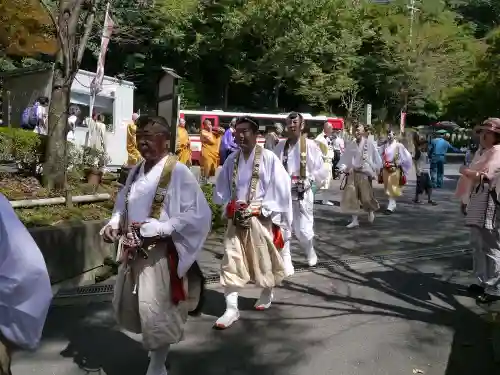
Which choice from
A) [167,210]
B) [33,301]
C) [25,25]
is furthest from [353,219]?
[25,25]

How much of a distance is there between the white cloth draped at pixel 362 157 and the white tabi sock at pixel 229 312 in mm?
5702

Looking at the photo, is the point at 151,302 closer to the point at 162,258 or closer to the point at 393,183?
the point at 162,258

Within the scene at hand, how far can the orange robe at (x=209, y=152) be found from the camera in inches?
560

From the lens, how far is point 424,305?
19.1 feet

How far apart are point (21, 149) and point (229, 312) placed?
5.11 meters

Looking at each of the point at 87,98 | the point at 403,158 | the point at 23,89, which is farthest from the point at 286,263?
the point at 87,98

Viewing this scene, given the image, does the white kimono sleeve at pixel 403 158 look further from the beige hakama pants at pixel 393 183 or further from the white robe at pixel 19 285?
the white robe at pixel 19 285

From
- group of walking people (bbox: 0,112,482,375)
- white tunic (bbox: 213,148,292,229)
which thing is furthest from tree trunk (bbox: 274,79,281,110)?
white tunic (bbox: 213,148,292,229)

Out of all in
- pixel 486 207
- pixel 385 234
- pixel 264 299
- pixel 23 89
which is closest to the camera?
pixel 264 299

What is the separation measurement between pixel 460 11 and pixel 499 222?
174ft

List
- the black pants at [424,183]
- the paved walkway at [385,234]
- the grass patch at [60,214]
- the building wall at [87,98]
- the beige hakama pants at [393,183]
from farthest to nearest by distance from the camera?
the building wall at [87,98], the black pants at [424,183], the beige hakama pants at [393,183], the paved walkway at [385,234], the grass patch at [60,214]

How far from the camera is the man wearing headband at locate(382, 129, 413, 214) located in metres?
12.2

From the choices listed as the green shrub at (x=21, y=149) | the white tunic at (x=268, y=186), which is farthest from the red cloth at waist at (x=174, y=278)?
the green shrub at (x=21, y=149)

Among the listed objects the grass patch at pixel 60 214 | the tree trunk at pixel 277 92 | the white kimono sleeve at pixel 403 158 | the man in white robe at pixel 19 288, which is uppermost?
the tree trunk at pixel 277 92
